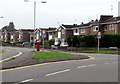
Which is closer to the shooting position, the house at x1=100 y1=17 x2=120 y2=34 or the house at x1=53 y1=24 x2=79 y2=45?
the house at x1=100 y1=17 x2=120 y2=34

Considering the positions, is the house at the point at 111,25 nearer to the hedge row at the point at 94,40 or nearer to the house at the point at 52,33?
the hedge row at the point at 94,40

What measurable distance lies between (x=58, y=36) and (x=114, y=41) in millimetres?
41277

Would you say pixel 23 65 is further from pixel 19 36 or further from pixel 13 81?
pixel 19 36

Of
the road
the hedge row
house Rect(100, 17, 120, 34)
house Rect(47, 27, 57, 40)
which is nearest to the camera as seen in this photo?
the road

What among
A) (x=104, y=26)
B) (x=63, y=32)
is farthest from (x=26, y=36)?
(x=104, y=26)

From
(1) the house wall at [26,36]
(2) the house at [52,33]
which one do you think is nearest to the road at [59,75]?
(2) the house at [52,33]

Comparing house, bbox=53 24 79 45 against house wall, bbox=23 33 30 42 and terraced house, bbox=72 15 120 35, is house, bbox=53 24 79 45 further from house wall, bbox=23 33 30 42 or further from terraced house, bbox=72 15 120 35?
Answer: house wall, bbox=23 33 30 42

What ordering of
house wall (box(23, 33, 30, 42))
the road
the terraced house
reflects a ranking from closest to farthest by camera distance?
the road → the terraced house → house wall (box(23, 33, 30, 42))

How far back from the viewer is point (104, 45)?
4800 centimetres

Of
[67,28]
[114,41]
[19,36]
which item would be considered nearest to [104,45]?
[114,41]

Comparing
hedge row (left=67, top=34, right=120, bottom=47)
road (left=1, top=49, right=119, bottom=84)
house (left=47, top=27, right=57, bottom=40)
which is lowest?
road (left=1, top=49, right=119, bottom=84)

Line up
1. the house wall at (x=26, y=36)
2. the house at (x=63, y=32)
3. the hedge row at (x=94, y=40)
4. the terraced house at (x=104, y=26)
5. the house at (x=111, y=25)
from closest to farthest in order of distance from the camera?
the hedge row at (x=94, y=40) → the house at (x=111, y=25) → the terraced house at (x=104, y=26) → the house at (x=63, y=32) → the house wall at (x=26, y=36)

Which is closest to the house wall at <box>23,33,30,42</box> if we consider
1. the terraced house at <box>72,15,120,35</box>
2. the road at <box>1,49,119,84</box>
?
the terraced house at <box>72,15,120,35</box>

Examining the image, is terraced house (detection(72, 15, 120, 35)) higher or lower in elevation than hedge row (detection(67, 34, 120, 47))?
higher
